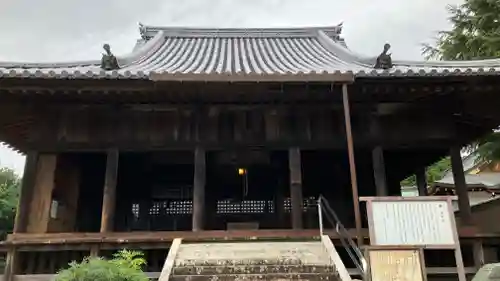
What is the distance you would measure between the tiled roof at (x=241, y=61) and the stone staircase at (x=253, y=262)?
287 centimetres

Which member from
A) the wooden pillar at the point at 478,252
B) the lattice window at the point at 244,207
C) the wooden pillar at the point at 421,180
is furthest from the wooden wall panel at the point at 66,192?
the wooden pillar at the point at 421,180

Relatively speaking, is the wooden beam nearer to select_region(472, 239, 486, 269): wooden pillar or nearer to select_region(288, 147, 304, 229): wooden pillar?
select_region(472, 239, 486, 269): wooden pillar

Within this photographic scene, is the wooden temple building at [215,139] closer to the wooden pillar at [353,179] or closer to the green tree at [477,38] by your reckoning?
the wooden pillar at [353,179]

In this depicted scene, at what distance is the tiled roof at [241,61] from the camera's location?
7734 millimetres

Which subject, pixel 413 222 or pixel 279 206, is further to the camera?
pixel 279 206

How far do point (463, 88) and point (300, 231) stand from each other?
399cm

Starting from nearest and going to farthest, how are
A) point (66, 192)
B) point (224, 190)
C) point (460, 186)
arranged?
point (460, 186) → point (66, 192) → point (224, 190)

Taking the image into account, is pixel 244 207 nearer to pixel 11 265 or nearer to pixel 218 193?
pixel 218 193

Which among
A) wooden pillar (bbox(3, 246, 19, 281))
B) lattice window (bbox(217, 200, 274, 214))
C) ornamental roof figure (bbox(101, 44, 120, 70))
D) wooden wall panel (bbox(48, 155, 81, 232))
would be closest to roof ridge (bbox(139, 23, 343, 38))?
lattice window (bbox(217, 200, 274, 214))

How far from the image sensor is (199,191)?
9133mm

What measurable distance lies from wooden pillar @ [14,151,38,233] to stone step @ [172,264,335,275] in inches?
166

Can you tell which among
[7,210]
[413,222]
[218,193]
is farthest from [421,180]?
[7,210]

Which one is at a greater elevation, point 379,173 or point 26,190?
point 379,173

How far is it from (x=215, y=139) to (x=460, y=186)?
17.2 ft
